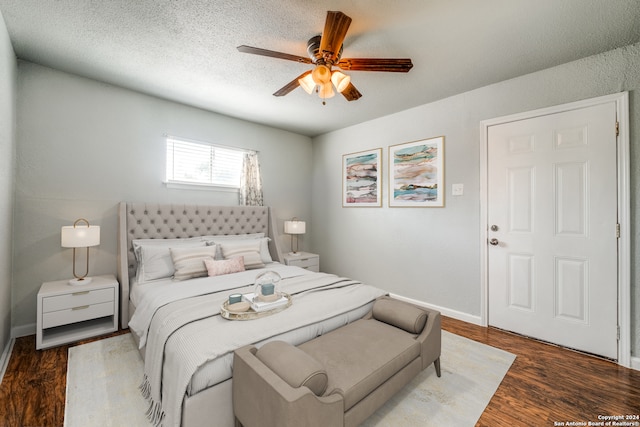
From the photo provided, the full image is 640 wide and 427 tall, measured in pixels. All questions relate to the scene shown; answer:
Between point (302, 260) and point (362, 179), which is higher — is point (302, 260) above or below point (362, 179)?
below

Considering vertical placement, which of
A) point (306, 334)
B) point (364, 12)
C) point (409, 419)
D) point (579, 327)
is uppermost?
point (364, 12)

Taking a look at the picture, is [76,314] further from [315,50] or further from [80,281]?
[315,50]

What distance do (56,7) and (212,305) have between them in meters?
2.42

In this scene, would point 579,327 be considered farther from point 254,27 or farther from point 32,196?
point 32,196

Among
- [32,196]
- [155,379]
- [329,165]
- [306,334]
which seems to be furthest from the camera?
[329,165]

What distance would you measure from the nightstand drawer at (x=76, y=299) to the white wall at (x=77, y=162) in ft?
1.63

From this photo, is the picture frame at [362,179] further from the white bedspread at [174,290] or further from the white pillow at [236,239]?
the white bedspread at [174,290]

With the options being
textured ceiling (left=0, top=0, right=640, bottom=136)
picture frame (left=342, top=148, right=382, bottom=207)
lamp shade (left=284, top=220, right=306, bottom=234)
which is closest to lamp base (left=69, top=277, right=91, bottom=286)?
textured ceiling (left=0, top=0, right=640, bottom=136)

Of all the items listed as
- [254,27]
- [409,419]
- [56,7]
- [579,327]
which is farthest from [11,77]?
[579,327]

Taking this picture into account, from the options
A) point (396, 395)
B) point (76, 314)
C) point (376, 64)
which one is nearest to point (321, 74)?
point (376, 64)

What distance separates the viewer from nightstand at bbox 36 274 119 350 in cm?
235

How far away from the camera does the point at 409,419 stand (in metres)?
1.66

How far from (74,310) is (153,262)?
0.75m

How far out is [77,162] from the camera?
2.85m
